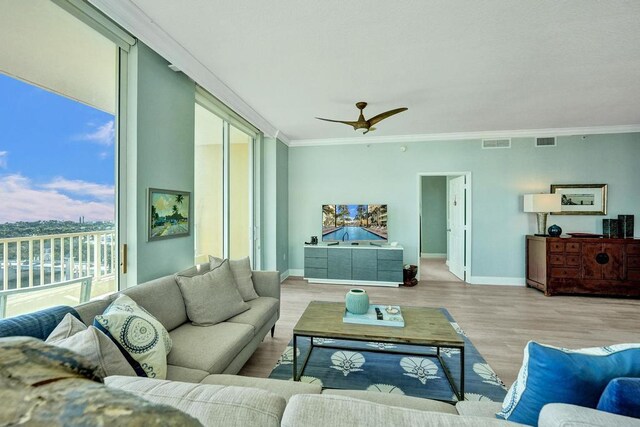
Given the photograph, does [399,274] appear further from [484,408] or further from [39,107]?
[39,107]

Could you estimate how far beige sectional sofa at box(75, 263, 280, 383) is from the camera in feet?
5.29

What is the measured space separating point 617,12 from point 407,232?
3.78 meters

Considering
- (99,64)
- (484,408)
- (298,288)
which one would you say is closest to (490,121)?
(298,288)

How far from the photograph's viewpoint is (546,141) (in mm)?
4945

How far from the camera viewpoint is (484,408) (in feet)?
4.00

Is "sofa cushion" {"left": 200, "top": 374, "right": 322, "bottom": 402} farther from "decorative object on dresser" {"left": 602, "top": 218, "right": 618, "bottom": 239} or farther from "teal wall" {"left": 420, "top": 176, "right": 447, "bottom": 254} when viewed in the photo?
"teal wall" {"left": 420, "top": 176, "right": 447, "bottom": 254}

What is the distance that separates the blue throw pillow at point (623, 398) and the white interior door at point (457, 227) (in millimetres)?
4925

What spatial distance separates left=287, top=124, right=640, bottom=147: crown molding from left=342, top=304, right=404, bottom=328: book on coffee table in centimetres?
367

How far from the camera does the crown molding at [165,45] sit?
1969 mm

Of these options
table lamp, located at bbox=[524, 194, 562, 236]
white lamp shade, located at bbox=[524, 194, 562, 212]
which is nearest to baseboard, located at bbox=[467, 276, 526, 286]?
table lamp, located at bbox=[524, 194, 562, 236]

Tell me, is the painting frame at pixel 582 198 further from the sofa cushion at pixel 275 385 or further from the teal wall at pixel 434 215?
the sofa cushion at pixel 275 385

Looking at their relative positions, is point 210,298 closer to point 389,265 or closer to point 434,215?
point 389,265

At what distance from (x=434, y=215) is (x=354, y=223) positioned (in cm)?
374

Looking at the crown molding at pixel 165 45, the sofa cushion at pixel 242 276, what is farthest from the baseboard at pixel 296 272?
the crown molding at pixel 165 45
